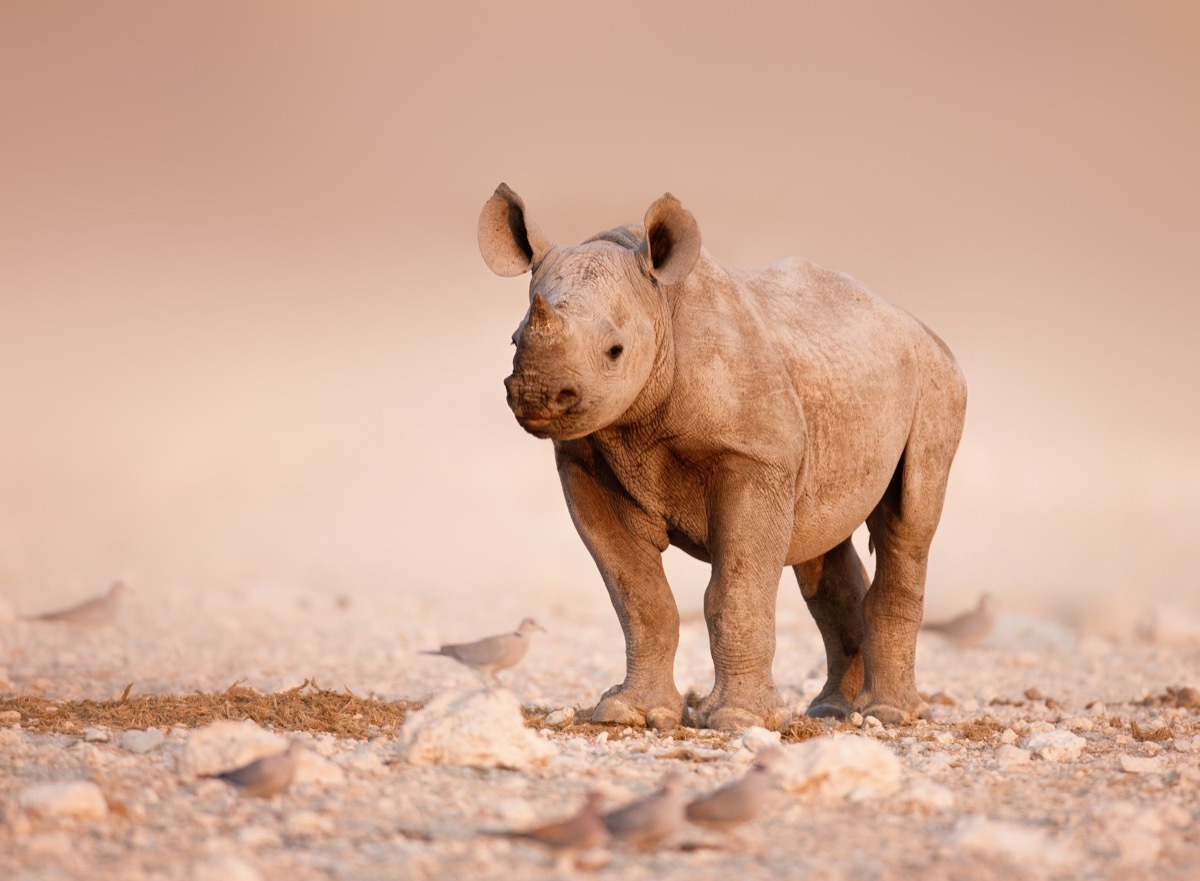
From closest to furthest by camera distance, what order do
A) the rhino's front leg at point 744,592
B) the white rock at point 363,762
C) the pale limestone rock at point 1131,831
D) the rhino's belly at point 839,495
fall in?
the pale limestone rock at point 1131,831
the white rock at point 363,762
the rhino's front leg at point 744,592
the rhino's belly at point 839,495

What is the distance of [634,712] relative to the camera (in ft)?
25.8

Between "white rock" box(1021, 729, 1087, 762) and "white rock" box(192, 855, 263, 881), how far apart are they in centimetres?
385

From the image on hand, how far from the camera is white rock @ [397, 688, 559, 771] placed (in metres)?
5.89

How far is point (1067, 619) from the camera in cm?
1800

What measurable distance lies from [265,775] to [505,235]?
12.3 feet

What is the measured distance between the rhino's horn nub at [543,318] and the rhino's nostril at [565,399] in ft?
0.92

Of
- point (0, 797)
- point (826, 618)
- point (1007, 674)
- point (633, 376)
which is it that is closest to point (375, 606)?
point (1007, 674)

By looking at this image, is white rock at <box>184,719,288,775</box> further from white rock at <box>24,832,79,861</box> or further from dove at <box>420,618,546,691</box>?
dove at <box>420,618,546,691</box>

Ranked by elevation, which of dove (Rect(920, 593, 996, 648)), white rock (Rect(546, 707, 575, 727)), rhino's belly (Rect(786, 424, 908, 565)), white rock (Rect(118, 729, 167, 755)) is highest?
rhino's belly (Rect(786, 424, 908, 565))

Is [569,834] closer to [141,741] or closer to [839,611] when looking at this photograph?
[141,741]

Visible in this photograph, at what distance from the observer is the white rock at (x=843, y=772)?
556 cm

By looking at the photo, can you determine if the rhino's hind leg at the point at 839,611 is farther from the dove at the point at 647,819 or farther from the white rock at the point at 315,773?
the dove at the point at 647,819

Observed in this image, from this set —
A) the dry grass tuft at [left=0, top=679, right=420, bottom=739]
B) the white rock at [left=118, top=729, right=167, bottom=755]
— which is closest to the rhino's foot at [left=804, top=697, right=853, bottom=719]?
the dry grass tuft at [left=0, top=679, right=420, bottom=739]

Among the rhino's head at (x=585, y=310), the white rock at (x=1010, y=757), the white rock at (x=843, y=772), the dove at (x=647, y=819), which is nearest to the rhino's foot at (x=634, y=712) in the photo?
the rhino's head at (x=585, y=310)
